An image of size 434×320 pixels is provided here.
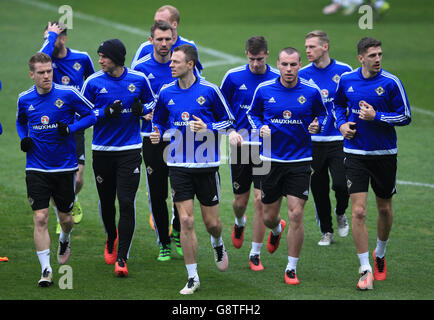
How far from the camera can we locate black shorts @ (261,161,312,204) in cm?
940

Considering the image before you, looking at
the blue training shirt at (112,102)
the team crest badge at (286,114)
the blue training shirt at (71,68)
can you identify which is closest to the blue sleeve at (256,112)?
the team crest badge at (286,114)

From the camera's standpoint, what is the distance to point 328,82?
35.8 feet

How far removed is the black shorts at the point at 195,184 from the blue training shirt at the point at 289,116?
0.76 metres

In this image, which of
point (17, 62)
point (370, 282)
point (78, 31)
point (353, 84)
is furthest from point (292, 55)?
point (78, 31)

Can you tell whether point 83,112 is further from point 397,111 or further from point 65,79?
point 397,111

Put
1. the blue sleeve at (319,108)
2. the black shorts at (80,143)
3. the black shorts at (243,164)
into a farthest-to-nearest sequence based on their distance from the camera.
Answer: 1. the black shorts at (80,143)
2. the black shorts at (243,164)
3. the blue sleeve at (319,108)

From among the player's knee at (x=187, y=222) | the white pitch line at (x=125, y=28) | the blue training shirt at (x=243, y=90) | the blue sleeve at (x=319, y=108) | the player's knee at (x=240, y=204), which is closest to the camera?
the player's knee at (x=187, y=222)

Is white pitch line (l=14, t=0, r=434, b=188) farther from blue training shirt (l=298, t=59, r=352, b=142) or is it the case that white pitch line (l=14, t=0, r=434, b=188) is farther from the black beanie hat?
the black beanie hat

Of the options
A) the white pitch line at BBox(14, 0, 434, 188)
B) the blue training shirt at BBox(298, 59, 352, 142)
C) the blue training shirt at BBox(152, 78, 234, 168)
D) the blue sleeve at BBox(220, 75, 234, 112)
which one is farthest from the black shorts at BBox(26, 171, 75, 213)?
the white pitch line at BBox(14, 0, 434, 188)

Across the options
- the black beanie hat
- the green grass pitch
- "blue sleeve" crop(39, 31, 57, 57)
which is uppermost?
"blue sleeve" crop(39, 31, 57, 57)

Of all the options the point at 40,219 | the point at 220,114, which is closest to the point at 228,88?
the point at 220,114

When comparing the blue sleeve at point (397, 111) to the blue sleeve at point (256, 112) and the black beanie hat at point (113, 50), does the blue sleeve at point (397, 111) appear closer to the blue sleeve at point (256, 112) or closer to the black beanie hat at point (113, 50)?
the blue sleeve at point (256, 112)

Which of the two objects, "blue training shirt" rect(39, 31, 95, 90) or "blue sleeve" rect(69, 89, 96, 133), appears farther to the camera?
"blue training shirt" rect(39, 31, 95, 90)

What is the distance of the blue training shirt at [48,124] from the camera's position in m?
9.27
